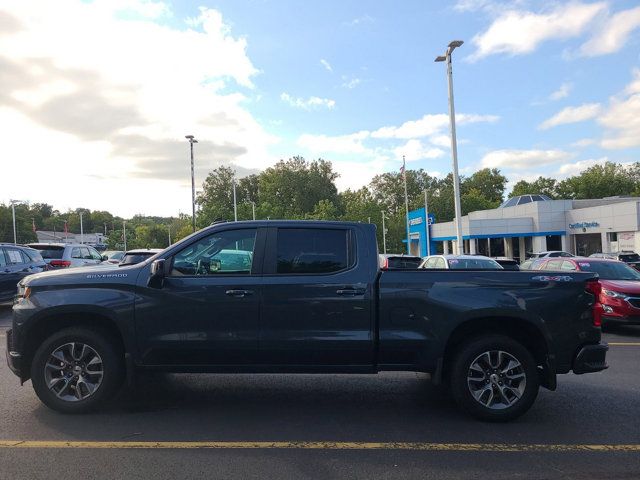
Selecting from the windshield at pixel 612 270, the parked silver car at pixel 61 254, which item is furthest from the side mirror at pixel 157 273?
the parked silver car at pixel 61 254

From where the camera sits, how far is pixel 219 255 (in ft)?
17.5

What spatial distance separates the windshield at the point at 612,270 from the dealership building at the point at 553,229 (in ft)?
91.0

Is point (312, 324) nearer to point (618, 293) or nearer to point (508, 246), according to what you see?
point (618, 293)

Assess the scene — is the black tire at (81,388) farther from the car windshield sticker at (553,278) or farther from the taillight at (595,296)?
the taillight at (595,296)

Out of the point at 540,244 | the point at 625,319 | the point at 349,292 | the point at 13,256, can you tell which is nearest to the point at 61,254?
the point at 13,256

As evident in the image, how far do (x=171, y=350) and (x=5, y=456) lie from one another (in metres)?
1.57

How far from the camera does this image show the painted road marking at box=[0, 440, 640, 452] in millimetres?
4395

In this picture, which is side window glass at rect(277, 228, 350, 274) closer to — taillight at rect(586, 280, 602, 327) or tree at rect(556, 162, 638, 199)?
taillight at rect(586, 280, 602, 327)

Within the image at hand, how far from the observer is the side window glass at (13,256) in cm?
1319

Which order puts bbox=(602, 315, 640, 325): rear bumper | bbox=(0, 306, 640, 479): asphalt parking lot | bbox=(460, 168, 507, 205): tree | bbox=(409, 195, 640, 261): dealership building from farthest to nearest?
bbox=(460, 168, 507, 205): tree → bbox=(409, 195, 640, 261): dealership building → bbox=(602, 315, 640, 325): rear bumper → bbox=(0, 306, 640, 479): asphalt parking lot

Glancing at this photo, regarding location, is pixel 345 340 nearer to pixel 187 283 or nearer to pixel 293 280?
pixel 293 280

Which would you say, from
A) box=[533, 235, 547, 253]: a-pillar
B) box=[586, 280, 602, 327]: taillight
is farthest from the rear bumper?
box=[533, 235, 547, 253]: a-pillar

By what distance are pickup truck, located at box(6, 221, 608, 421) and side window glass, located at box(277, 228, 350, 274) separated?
0.02 metres

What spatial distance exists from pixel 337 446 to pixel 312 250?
189 centimetres
